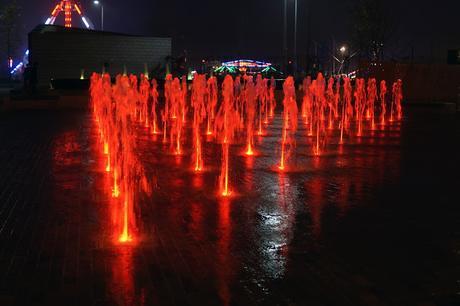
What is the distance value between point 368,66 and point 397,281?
92.9 feet

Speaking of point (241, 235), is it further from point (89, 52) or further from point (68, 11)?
point (68, 11)

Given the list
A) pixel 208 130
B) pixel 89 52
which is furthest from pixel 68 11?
pixel 208 130

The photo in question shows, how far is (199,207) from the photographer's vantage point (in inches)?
275

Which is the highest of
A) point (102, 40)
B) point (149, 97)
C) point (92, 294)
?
point (102, 40)

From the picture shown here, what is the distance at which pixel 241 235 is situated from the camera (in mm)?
5812

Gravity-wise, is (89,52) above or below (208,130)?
above

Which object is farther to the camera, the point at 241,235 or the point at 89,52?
the point at 89,52

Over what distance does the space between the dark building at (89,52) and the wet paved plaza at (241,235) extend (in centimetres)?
2907

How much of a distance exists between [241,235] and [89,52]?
35527 mm

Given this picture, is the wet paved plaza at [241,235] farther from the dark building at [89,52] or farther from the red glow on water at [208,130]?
the dark building at [89,52]

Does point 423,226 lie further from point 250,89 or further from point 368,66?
point 368,66

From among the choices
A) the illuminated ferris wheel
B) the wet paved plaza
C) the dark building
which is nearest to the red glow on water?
the wet paved plaza

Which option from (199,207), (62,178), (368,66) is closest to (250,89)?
(368,66)

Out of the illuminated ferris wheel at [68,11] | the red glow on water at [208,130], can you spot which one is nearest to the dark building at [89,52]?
the red glow on water at [208,130]
